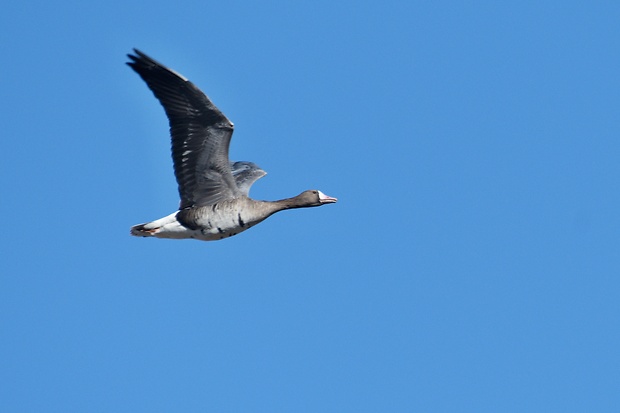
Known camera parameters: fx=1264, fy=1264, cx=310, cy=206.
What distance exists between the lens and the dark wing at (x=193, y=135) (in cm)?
1969

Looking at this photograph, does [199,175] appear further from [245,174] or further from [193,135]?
[245,174]

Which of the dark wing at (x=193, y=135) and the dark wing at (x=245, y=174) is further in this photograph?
the dark wing at (x=245, y=174)

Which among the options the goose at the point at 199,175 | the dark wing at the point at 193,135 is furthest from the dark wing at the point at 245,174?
the dark wing at the point at 193,135

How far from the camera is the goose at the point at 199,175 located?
778 inches

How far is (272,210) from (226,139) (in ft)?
5.41

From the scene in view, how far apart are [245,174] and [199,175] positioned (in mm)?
2700

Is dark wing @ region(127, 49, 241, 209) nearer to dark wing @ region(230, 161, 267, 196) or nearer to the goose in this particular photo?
the goose

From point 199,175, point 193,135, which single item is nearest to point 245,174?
point 199,175

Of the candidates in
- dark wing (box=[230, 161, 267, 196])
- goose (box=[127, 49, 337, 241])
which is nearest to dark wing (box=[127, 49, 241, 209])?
goose (box=[127, 49, 337, 241])

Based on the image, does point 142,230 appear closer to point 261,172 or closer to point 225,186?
point 225,186

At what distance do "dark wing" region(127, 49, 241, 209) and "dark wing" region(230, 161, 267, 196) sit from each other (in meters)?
1.55

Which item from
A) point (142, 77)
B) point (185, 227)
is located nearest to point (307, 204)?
point (185, 227)

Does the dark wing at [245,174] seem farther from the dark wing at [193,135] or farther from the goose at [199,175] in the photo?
the dark wing at [193,135]

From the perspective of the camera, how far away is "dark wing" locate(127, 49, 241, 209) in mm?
19688
